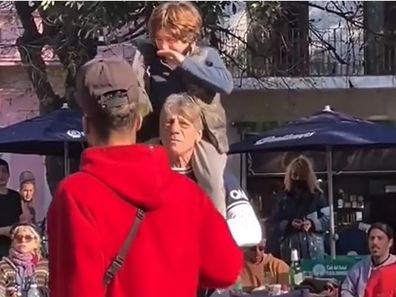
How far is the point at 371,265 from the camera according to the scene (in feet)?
30.0

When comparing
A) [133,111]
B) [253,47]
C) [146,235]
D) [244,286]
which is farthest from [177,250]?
[253,47]

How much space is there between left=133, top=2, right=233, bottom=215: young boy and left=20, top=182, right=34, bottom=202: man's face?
8302mm

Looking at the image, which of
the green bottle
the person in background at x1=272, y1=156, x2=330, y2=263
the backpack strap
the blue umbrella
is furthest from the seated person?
the backpack strap

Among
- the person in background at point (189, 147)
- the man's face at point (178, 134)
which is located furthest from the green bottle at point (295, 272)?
Answer: the man's face at point (178, 134)

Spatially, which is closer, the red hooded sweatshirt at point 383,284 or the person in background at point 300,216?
the red hooded sweatshirt at point 383,284

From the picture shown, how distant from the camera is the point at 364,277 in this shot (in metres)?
9.09

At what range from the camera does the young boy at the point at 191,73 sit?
3.44 metres

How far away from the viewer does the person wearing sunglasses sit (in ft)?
28.0

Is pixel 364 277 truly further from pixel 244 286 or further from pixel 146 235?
pixel 146 235

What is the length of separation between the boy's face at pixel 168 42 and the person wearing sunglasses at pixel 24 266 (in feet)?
16.7

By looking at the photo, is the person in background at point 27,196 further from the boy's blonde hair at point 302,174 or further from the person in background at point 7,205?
the boy's blonde hair at point 302,174

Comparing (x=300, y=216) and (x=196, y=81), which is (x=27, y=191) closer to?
Answer: (x=300, y=216)

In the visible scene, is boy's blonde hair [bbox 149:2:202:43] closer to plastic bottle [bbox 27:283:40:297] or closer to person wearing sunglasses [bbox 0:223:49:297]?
plastic bottle [bbox 27:283:40:297]

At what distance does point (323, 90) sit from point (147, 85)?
1724 centimetres
